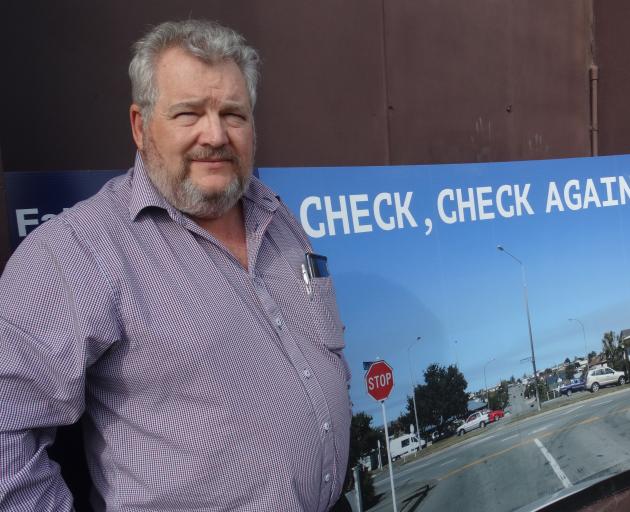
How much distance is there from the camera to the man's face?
1.33 meters

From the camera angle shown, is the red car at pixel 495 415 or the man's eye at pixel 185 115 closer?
the man's eye at pixel 185 115

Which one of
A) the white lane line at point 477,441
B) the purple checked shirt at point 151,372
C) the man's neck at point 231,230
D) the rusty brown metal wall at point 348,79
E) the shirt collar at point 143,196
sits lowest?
the white lane line at point 477,441

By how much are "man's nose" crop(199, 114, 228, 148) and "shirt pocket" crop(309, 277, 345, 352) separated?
1.28 ft

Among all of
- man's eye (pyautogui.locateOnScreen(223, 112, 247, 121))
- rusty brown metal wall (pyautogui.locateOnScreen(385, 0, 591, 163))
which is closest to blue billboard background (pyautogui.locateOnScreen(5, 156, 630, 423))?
rusty brown metal wall (pyautogui.locateOnScreen(385, 0, 591, 163))

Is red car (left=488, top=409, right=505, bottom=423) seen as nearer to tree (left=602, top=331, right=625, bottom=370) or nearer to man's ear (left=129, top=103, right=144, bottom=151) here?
tree (left=602, top=331, right=625, bottom=370)

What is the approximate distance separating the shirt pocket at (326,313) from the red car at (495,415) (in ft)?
4.72

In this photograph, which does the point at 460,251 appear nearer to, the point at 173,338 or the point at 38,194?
the point at 38,194

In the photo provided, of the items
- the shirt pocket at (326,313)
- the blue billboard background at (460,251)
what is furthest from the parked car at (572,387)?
the shirt pocket at (326,313)

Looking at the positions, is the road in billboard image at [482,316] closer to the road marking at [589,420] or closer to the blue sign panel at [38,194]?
the road marking at [589,420]

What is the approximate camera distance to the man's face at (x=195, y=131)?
1330 mm

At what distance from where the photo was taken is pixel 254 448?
127cm

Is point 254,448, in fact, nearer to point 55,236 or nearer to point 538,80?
point 55,236

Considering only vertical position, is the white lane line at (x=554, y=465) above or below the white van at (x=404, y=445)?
below

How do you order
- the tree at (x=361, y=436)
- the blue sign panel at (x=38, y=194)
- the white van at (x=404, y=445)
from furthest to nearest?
1. the white van at (x=404, y=445)
2. the tree at (x=361, y=436)
3. the blue sign panel at (x=38, y=194)
